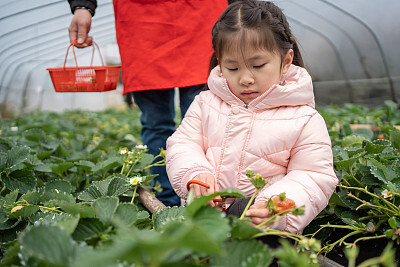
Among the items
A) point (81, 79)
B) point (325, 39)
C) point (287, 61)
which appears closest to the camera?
point (287, 61)

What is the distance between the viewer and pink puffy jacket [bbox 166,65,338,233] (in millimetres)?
1206

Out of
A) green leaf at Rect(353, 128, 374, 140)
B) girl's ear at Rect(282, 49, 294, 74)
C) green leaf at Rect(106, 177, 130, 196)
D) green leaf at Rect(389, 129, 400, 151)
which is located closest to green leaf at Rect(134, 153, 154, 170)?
green leaf at Rect(106, 177, 130, 196)

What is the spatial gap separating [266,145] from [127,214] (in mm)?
547

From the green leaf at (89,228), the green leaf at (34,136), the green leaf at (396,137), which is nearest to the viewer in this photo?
the green leaf at (89,228)

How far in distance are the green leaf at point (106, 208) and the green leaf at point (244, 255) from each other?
0.97 feet

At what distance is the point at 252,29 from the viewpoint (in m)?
1.28

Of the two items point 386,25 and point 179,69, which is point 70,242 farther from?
Result: point 386,25

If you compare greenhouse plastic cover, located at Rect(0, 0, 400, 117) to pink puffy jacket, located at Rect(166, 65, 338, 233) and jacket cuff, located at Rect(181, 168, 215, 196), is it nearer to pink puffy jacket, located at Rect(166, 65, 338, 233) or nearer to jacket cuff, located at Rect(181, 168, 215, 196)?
pink puffy jacket, located at Rect(166, 65, 338, 233)

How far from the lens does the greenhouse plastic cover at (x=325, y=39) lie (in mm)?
5641

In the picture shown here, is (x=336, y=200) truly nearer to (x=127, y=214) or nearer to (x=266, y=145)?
(x=266, y=145)

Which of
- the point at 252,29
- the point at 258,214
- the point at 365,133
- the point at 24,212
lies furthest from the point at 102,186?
the point at 365,133

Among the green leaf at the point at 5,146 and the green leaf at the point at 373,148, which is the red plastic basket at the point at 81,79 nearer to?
the green leaf at the point at 5,146

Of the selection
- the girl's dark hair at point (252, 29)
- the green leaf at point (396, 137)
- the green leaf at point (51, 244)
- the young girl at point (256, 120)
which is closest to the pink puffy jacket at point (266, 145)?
the young girl at point (256, 120)

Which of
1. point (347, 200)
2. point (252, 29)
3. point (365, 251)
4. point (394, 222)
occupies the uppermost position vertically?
point (252, 29)
